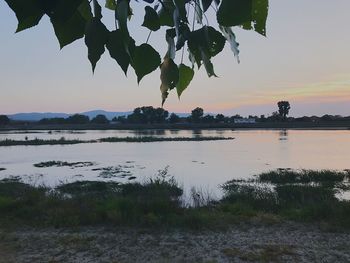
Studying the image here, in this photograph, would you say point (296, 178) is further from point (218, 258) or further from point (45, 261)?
point (45, 261)

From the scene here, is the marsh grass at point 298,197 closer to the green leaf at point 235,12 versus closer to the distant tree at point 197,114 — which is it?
the green leaf at point 235,12

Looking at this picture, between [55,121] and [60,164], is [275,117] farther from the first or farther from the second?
[60,164]

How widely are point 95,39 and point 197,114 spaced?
473 feet

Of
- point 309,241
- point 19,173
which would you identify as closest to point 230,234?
point 309,241

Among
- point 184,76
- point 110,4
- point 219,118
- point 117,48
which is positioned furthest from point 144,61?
point 219,118

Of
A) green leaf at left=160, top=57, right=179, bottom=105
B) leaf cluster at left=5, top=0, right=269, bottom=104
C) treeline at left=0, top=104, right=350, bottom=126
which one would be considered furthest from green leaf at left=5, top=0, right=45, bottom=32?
treeline at left=0, top=104, right=350, bottom=126

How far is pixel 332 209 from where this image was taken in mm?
12367

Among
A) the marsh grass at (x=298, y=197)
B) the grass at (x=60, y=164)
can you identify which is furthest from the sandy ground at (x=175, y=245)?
the grass at (x=60, y=164)

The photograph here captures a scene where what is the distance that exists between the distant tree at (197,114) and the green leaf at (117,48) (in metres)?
142

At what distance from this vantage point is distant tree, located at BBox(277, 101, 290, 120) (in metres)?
152

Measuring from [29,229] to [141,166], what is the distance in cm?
2266

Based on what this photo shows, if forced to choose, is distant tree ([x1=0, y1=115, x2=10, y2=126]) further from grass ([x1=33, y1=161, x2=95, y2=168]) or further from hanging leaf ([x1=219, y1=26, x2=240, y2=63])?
hanging leaf ([x1=219, y1=26, x2=240, y2=63])

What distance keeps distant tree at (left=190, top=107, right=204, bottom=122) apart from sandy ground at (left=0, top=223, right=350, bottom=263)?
13206cm

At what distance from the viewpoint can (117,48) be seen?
29.4 inches
